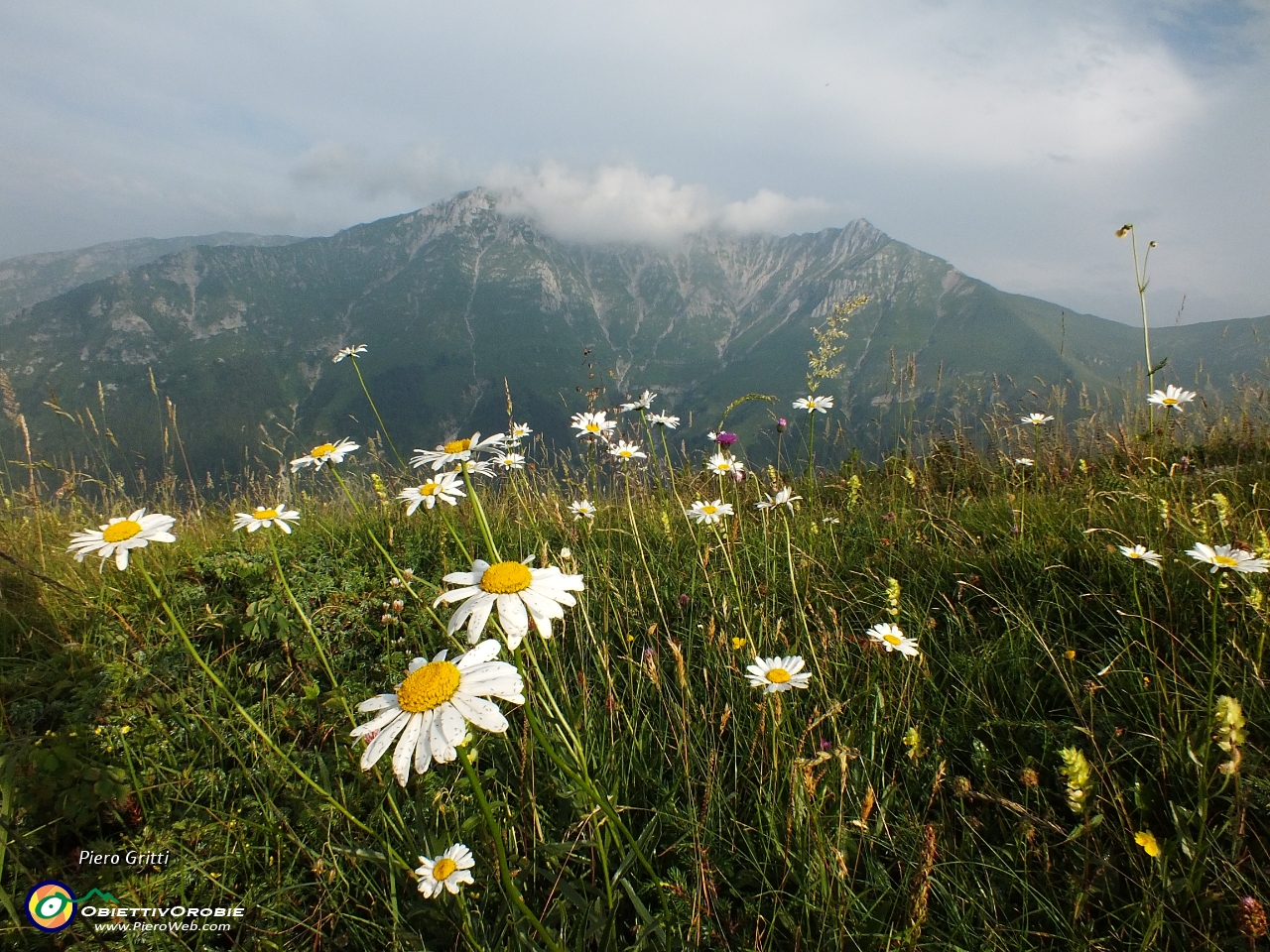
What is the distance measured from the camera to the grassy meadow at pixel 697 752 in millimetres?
1632

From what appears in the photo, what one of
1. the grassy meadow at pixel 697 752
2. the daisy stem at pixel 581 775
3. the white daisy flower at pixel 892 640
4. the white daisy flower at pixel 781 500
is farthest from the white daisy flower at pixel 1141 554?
the daisy stem at pixel 581 775

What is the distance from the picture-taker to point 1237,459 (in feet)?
17.0

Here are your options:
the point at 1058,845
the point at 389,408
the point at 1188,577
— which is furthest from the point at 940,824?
the point at 389,408

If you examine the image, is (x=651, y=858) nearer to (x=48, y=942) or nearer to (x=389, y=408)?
(x=48, y=942)

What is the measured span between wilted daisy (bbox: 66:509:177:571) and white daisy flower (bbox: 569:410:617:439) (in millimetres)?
2547

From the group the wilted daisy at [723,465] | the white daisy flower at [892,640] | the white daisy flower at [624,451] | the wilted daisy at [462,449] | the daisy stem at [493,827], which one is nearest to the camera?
the daisy stem at [493,827]

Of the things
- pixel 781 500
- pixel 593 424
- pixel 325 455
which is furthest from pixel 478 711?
pixel 593 424

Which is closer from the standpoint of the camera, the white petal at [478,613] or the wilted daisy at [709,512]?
the white petal at [478,613]

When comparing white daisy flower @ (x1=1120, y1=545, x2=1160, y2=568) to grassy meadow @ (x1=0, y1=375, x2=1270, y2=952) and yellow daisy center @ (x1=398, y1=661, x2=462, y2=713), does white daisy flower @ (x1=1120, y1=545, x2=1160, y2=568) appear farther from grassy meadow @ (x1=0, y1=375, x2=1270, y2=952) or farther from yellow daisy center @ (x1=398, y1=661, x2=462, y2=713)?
yellow daisy center @ (x1=398, y1=661, x2=462, y2=713)

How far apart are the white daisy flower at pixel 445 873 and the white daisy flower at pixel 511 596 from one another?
66cm

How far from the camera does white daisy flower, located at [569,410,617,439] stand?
13.5ft

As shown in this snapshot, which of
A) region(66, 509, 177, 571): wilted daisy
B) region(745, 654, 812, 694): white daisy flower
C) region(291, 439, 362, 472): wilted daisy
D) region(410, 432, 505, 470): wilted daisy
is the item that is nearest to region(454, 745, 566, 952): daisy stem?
region(745, 654, 812, 694): white daisy flower

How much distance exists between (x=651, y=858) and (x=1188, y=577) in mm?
2692

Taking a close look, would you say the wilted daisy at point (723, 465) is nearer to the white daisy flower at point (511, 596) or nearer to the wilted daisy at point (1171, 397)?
the white daisy flower at point (511, 596)
